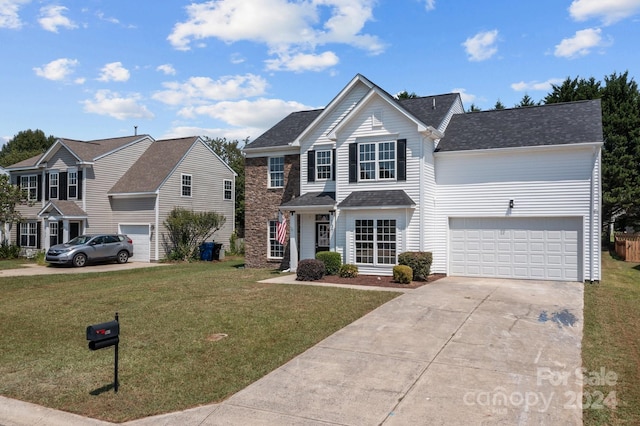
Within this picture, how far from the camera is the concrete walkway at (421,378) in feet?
19.3

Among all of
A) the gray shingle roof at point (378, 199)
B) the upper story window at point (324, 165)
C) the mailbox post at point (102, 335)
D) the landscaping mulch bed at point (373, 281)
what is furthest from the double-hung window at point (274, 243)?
the mailbox post at point (102, 335)

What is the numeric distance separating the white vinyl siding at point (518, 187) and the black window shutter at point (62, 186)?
892 inches

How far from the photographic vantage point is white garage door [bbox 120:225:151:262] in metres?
27.5

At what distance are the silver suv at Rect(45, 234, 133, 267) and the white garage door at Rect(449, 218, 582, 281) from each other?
17.8 m

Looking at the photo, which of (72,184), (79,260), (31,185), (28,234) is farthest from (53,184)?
(79,260)

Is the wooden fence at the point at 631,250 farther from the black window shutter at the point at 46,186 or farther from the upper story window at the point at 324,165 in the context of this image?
the black window shutter at the point at 46,186

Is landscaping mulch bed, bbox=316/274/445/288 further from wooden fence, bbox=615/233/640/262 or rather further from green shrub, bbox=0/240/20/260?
green shrub, bbox=0/240/20/260

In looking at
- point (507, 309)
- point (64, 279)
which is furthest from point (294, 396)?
point (64, 279)

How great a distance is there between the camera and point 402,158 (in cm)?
1783

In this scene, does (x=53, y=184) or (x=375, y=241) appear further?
(x=53, y=184)

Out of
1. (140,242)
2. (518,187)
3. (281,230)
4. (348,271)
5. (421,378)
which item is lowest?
(421,378)

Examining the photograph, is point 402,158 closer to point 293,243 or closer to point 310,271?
point 310,271

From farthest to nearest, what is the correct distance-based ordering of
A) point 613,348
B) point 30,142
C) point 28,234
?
point 30,142 < point 28,234 < point 613,348

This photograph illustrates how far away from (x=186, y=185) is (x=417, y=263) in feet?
59.2
